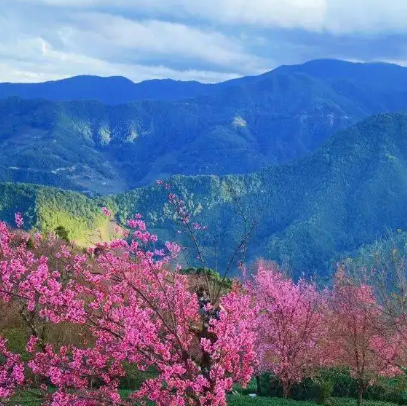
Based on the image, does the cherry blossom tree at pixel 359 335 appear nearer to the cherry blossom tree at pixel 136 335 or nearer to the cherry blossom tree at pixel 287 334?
the cherry blossom tree at pixel 287 334

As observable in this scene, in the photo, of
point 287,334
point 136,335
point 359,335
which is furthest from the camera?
point 287,334

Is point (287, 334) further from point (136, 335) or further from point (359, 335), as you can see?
point (136, 335)

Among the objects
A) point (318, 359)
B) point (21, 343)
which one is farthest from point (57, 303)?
point (21, 343)

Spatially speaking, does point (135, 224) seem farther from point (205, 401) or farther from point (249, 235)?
point (205, 401)

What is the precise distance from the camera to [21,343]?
36.2m

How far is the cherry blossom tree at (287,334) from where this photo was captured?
23750 mm

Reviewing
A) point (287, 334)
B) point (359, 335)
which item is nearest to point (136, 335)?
point (359, 335)

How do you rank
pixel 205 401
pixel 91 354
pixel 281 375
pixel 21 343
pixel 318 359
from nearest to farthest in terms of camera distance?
pixel 205 401
pixel 91 354
pixel 281 375
pixel 318 359
pixel 21 343

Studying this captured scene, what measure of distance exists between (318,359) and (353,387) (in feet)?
10.5

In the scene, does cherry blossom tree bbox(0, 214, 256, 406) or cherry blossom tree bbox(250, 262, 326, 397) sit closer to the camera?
cherry blossom tree bbox(0, 214, 256, 406)

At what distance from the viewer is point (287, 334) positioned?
2388 cm

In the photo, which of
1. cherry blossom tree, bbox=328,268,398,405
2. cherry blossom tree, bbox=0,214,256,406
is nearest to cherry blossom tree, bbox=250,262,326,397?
cherry blossom tree, bbox=328,268,398,405

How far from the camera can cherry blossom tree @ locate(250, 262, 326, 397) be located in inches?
935

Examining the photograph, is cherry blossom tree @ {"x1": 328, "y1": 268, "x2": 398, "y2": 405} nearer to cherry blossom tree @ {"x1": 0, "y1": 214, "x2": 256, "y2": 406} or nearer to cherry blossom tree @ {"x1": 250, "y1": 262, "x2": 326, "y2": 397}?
cherry blossom tree @ {"x1": 250, "y1": 262, "x2": 326, "y2": 397}
